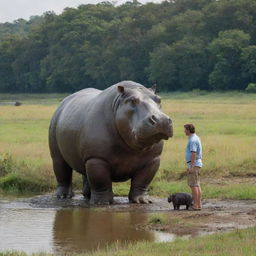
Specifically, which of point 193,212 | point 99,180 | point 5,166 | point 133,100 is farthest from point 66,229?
point 5,166

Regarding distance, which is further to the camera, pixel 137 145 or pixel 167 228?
pixel 137 145

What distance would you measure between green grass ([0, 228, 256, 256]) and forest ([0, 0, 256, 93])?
5764 cm

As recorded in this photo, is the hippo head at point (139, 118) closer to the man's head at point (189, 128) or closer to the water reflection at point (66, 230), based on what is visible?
the man's head at point (189, 128)

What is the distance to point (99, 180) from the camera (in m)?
13.0

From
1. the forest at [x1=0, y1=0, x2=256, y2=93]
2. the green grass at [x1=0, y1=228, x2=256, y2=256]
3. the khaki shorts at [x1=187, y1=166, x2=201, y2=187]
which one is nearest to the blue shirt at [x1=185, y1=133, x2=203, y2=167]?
the khaki shorts at [x1=187, y1=166, x2=201, y2=187]

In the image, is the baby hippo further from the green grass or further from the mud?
the green grass

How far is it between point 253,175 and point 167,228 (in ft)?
18.4

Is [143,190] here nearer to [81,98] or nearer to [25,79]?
[81,98]

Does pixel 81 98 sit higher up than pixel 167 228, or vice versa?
pixel 81 98

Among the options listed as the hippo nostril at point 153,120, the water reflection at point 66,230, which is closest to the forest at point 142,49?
the hippo nostril at point 153,120

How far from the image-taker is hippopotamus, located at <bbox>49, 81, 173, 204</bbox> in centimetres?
1250

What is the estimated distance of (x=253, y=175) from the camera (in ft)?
51.2

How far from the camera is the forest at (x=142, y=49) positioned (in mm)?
75625

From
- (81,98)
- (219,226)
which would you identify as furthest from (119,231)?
(81,98)
